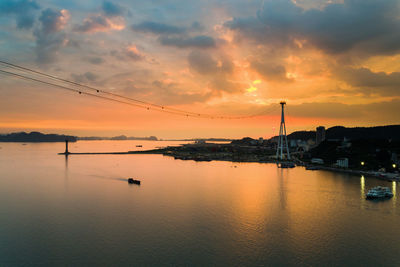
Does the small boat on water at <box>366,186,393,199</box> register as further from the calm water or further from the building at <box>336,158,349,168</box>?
the building at <box>336,158,349,168</box>

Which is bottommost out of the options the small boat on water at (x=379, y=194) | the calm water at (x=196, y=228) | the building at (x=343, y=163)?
the calm water at (x=196, y=228)

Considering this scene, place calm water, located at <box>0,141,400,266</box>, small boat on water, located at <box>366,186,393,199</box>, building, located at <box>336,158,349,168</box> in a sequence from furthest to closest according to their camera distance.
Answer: building, located at <box>336,158,349,168</box>
small boat on water, located at <box>366,186,393,199</box>
calm water, located at <box>0,141,400,266</box>

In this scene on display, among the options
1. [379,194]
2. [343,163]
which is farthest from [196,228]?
[343,163]

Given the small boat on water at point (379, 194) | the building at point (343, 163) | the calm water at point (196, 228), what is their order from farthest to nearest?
the building at point (343, 163) < the small boat on water at point (379, 194) < the calm water at point (196, 228)

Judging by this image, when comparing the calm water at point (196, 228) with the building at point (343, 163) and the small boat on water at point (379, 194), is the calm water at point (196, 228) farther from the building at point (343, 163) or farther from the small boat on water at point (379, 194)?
the building at point (343, 163)

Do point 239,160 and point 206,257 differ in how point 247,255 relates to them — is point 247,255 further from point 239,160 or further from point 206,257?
point 239,160

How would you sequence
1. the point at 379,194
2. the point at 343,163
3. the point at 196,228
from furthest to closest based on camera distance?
the point at 343,163 → the point at 379,194 → the point at 196,228

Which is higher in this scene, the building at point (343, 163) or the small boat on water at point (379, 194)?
the building at point (343, 163)

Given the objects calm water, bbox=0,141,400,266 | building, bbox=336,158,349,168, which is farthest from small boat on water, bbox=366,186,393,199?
building, bbox=336,158,349,168

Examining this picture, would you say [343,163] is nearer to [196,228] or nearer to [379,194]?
[379,194]

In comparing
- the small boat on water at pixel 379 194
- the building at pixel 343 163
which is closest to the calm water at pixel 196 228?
the small boat on water at pixel 379 194

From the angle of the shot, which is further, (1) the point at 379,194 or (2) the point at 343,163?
(2) the point at 343,163

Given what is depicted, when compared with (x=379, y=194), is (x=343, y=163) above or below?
above

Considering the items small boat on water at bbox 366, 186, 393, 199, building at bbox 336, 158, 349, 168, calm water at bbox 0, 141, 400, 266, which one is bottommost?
calm water at bbox 0, 141, 400, 266
